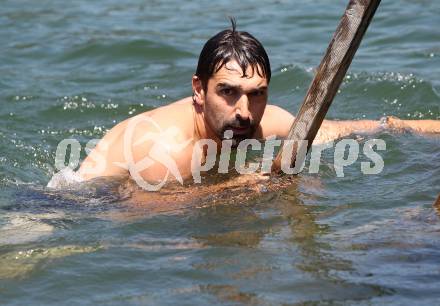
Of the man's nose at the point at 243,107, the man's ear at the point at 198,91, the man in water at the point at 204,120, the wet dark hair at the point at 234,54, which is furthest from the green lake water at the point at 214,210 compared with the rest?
the wet dark hair at the point at 234,54

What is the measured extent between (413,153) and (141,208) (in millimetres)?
2042

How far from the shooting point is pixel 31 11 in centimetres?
1226

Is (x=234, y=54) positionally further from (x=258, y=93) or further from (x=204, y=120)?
(x=204, y=120)

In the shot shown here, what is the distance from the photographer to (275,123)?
627 cm

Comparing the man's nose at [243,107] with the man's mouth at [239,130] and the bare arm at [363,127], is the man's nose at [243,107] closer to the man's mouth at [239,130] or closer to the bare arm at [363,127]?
the man's mouth at [239,130]

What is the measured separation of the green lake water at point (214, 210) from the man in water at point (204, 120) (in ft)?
0.78

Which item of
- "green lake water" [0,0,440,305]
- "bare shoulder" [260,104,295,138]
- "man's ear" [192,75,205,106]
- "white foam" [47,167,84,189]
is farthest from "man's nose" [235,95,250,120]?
"white foam" [47,167,84,189]

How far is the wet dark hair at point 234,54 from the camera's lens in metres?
5.56

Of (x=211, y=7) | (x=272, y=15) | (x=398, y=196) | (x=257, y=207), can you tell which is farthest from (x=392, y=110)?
(x=211, y=7)

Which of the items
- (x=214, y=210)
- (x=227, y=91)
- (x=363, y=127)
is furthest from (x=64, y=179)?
(x=363, y=127)

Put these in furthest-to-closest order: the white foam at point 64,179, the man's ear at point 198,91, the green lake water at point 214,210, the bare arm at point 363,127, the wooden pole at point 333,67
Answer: the bare arm at point 363,127 → the white foam at point 64,179 → the man's ear at point 198,91 → the wooden pole at point 333,67 → the green lake water at point 214,210

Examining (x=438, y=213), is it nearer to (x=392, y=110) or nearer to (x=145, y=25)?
(x=392, y=110)

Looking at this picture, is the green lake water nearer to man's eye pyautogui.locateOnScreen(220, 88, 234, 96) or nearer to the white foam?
the white foam

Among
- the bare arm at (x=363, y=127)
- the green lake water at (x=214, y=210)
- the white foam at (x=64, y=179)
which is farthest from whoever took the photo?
the bare arm at (x=363, y=127)
